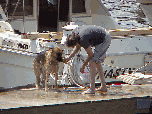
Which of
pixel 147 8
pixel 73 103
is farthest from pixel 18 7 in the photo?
pixel 73 103

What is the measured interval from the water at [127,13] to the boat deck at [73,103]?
31.4 ft

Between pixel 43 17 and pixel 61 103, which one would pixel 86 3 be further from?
pixel 61 103

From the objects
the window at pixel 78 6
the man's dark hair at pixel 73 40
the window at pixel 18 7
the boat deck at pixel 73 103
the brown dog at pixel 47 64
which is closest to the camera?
the boat deck at pixel 73 103

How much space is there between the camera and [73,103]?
5324 mm

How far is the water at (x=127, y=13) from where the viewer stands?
A: 1606cm

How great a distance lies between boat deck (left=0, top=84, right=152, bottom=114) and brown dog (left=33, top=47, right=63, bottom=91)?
0.48m

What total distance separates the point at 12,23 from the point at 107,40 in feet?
26.1

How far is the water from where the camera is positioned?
1606 cm

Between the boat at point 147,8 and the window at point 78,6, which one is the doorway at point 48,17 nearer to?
the window at point 78,6

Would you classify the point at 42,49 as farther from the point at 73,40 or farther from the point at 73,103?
the point at 73,103

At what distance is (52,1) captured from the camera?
1514 cm

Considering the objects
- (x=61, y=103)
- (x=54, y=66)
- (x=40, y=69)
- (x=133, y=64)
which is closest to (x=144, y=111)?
(x=61, y=103)

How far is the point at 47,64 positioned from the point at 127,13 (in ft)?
36.1

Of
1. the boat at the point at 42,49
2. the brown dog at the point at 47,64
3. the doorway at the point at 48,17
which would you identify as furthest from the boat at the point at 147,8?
the brown dog at the point at 47,64
